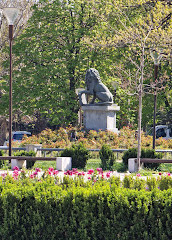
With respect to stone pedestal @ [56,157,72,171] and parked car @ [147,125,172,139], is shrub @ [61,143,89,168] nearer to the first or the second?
stone pedestal @ [56,157,72,171]

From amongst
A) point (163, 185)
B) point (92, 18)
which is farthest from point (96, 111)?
point (163, 185)

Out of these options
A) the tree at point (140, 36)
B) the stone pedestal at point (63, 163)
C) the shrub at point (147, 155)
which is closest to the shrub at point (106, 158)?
the shrub at point (147, 155)

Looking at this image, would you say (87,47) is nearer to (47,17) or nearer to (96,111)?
(47,17)

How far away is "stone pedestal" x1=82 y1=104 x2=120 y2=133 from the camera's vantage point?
76.5 ft

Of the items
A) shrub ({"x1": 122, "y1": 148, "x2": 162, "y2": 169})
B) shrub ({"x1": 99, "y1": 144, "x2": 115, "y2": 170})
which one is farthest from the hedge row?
shrub ({"x1": 99, "y1": 144, "x2": 115, "y2": 170})

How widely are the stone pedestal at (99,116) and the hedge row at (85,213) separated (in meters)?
15.6

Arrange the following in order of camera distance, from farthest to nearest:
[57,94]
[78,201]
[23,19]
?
[23,19] → [57,94] → [78,201]

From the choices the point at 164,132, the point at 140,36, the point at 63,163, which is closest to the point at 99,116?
the point at 63,163

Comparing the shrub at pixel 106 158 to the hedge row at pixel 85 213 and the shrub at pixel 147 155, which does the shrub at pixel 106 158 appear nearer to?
the shrub at pixel 147 155

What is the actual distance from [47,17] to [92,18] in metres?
2.76

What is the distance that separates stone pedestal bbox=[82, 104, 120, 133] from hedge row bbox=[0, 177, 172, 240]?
15635mm

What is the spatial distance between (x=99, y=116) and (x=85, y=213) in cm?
1659

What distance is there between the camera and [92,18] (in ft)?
98.1

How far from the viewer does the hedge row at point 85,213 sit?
686 cm
